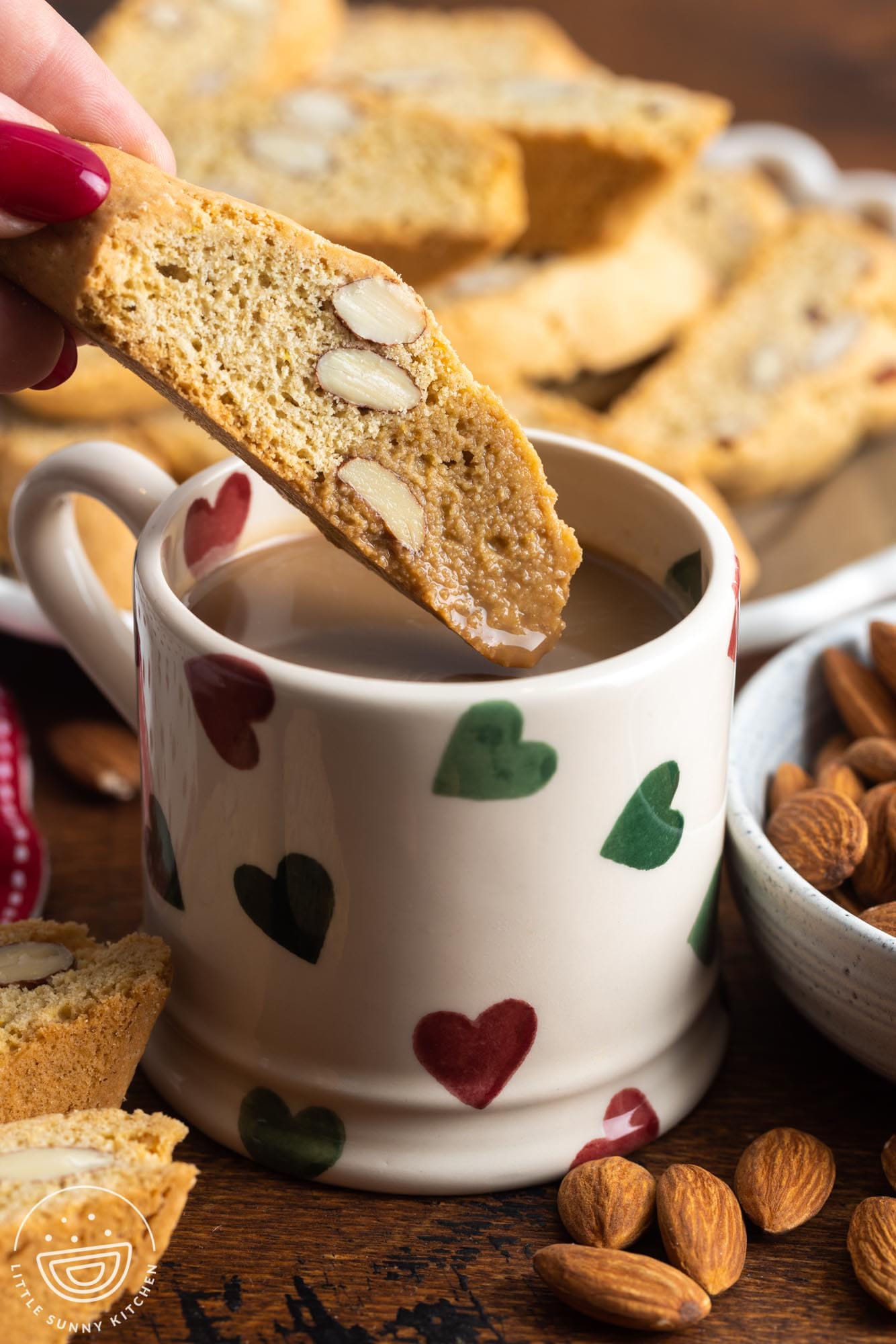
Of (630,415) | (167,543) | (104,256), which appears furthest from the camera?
(630,415)

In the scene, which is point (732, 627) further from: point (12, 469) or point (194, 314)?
point (12, 469)

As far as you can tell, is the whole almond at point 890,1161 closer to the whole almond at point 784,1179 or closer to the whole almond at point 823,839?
the whole almond at point 784,1179

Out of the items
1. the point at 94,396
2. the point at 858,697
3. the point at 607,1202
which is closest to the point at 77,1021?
the point at 607,1202

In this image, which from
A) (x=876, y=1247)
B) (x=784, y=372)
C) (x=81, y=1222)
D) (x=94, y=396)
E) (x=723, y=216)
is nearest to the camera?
(x=81, y=1222)

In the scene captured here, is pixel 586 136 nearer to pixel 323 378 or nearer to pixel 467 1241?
pixel 323 378

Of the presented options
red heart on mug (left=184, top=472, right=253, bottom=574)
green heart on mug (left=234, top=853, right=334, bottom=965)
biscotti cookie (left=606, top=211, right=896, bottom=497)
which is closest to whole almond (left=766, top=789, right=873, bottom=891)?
green heart on mug (left=234, top=853, right=334, bottom=965)

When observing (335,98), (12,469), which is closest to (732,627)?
(12,469)

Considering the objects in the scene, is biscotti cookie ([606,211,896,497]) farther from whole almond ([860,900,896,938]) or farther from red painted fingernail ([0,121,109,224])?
red painted fingernail ([0,121,109,224])
